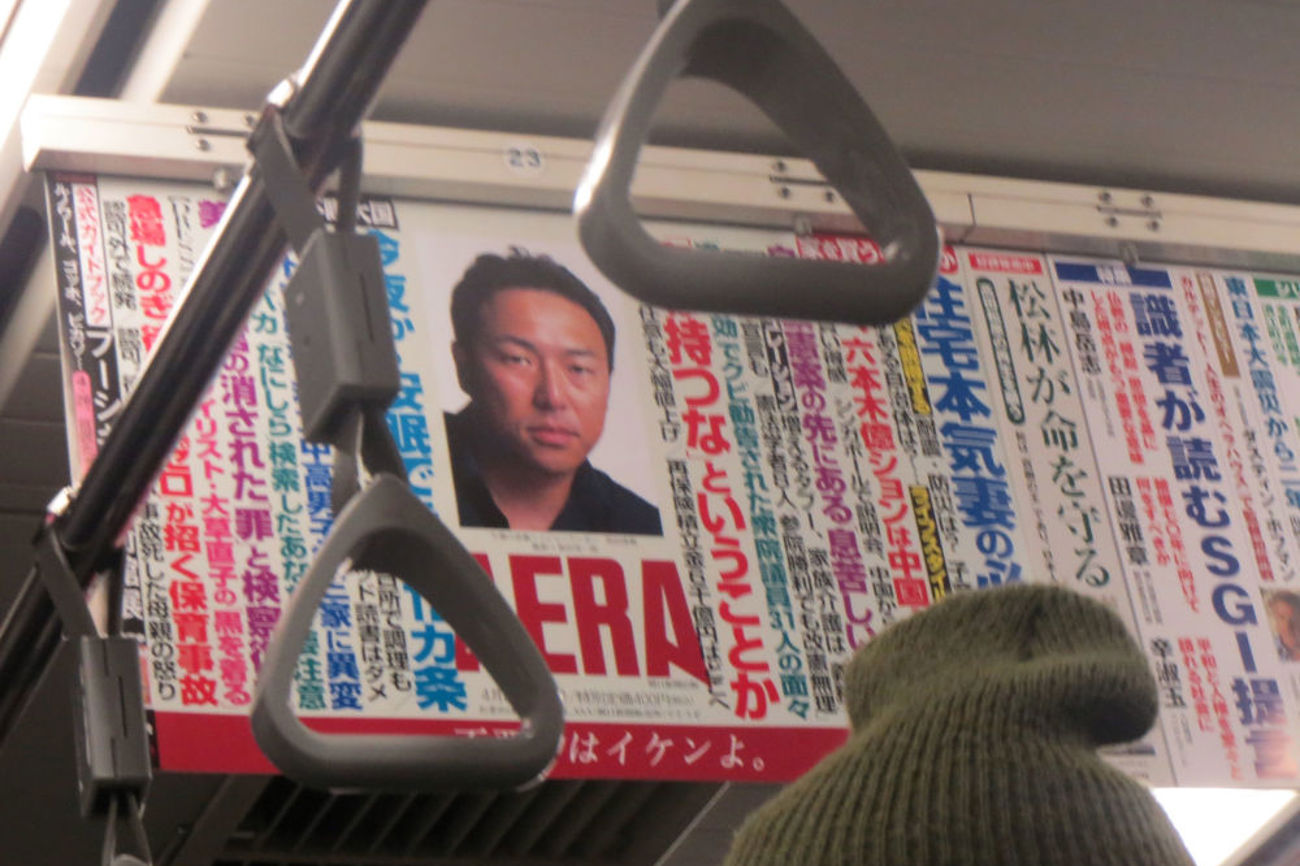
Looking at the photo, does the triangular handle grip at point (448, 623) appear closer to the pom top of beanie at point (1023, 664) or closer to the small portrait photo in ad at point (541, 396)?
the pom top of beanie at point (1023, 664)

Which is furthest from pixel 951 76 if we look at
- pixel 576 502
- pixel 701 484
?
pixel 576 502

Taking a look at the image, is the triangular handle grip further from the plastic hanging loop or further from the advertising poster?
the advertising poster

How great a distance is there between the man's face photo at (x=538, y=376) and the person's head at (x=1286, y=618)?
101cm

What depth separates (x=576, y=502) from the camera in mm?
2668

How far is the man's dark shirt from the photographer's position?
2.62 metres

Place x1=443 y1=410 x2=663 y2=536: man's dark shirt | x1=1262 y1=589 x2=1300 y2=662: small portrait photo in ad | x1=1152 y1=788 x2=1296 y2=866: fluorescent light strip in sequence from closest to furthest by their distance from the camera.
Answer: x1=443 y1=410 x2=663 y2=536: man's dark shirt → x1=1262 y1=589 x2=1300 y2=662: small portrait photo in ad → x1=1152 y1=788 x2=1296 y2=866: fluorescent light strip

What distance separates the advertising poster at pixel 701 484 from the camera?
2.50 metres

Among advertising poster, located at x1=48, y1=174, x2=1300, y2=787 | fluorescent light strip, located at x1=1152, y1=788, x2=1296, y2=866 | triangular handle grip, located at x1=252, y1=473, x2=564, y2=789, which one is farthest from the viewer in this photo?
fluorescent light strip, located at x1=1152, y1=788, x2=1296, y2=866

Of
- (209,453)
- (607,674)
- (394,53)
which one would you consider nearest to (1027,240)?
(607,674)

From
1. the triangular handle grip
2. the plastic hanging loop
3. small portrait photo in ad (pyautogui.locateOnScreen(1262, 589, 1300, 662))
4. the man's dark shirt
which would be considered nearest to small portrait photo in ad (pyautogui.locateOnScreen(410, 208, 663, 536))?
the man's dark shirt

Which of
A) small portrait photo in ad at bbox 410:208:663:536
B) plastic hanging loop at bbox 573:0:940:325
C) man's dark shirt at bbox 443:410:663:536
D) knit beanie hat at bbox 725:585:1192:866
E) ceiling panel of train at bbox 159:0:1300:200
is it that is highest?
ceiling panel of train at bbox 159:0:1300:200

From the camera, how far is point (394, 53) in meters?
1.22

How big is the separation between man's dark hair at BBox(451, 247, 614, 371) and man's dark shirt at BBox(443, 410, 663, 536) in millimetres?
134

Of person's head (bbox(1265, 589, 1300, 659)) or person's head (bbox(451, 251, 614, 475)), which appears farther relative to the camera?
person's head (bbox(1265, 589, 1300, 659))
